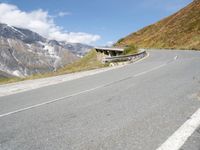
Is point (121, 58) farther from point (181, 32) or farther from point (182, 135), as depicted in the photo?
point (181, 32)

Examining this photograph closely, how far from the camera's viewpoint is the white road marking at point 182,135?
4.37 m

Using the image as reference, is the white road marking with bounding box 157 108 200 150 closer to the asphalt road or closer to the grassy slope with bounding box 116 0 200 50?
the asphalt road

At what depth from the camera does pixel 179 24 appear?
7344cm

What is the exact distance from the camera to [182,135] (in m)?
4.82

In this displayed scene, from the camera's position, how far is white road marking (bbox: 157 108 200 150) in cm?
437

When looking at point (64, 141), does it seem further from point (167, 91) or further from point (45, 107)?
point (167, 91)

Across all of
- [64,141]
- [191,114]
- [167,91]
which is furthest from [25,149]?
[167,91]

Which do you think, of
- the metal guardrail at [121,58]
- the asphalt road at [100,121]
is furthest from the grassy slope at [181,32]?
the asphalt road at [100,121]

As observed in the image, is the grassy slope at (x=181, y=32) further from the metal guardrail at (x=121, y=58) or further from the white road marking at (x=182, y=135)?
the white road marking at (x=182, y=135)

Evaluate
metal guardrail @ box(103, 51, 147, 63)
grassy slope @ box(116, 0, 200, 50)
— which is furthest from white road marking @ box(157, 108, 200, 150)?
grassy slope @ box(116, 0, 200, 50)

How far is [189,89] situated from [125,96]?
1.98 meters

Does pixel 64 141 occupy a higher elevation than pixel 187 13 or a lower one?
lower

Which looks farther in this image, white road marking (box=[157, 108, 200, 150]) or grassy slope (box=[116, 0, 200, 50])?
grassy slope (box=[116, 0, 200, 50])

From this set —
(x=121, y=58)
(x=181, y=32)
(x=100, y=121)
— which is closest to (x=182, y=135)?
(x=100, y=121)
